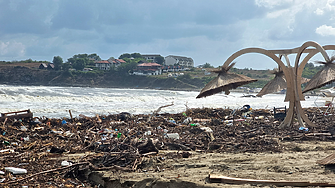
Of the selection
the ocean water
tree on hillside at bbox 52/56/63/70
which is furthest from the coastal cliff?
the ocean water

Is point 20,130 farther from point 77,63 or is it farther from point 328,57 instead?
point 77,63

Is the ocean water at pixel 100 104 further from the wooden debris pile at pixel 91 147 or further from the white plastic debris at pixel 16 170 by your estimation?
the white plastic debris at pixel 16 170

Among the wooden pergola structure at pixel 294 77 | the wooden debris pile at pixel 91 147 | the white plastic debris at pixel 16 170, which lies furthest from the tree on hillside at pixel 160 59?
the white plastic debris at pixel 16 170

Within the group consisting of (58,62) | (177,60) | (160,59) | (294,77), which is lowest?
(294,77)

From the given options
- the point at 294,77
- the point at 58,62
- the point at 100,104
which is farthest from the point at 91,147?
the point at 58,62

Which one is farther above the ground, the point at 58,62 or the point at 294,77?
the point at 58,62

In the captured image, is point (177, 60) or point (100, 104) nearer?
point (100, 104)

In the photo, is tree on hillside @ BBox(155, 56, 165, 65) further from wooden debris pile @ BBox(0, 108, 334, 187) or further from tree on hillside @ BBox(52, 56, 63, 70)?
wooden debris pile @ BBox(0, 108, 334, 187)

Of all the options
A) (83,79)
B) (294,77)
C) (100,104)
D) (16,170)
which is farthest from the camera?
(83,79)

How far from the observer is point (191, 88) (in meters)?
72.5

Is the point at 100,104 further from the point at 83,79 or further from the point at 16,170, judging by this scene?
the point at 83,79

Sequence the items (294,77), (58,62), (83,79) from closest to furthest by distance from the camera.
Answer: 1. (294,77)
2. (83,79)
3. (58,62)

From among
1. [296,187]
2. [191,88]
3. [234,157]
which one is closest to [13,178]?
[234,157]

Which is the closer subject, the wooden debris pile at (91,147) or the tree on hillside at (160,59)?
the wooden debris pile at (91,147)
